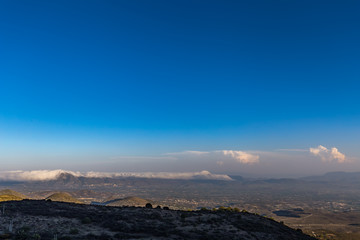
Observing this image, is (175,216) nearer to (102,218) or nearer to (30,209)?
(102,218)

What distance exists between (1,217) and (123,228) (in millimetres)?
21391

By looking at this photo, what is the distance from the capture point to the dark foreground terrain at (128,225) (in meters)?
37.3

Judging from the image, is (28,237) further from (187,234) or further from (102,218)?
(187,234)

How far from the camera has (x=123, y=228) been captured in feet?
137

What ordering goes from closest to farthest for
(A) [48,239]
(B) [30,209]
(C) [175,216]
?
(A) [48,239], (B) [30,209], (C) [175,216]

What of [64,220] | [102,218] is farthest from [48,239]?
[102,218]

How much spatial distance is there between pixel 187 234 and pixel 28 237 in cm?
2334

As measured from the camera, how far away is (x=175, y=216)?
55.5m

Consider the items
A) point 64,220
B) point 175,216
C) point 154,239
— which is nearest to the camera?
point 154,239

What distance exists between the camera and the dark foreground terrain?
37344mm

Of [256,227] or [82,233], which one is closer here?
[82,233]

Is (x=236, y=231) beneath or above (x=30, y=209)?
beneath

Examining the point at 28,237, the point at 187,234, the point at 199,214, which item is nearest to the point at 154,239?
the point at 187,234

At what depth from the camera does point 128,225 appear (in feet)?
145
